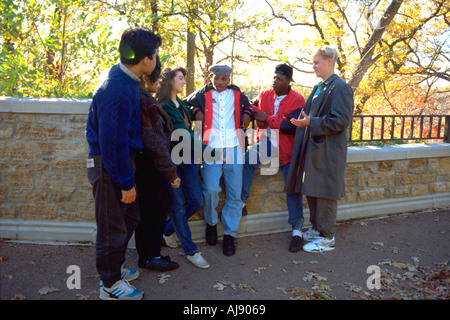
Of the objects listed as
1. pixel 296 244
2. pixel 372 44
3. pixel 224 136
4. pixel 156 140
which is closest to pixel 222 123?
pixel 224 136

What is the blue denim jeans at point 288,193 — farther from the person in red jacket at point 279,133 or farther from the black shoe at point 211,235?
the black shoe at point 211,235

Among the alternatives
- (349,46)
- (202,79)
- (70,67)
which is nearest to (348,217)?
(70,67)

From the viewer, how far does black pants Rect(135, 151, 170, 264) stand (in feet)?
11.0

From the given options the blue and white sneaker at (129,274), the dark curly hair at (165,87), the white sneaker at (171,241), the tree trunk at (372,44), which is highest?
the tree trunk at (372,44)

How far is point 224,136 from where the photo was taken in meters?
4.23

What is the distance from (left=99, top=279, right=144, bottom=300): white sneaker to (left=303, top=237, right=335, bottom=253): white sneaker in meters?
1.98

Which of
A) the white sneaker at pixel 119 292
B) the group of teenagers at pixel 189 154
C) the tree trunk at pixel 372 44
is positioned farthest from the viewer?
the tree trunk at pixel 372 44

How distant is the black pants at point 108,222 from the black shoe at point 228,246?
135 cm

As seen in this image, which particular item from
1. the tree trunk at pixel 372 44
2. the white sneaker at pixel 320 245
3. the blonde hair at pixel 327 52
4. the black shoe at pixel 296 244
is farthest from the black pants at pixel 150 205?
the tree trunk at pixel 372 44

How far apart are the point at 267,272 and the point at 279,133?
60.5 inches

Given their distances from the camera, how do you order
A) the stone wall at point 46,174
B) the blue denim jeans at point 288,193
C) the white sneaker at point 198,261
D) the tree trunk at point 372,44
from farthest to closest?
the tree trunk at point 372,44 < the blue denim jeans at point 288,193 < the stone wall at point 46,174 < the white sneaker at point 198,261

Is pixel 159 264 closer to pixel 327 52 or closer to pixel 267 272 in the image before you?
pixel 267 272

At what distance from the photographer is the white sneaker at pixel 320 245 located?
14.1 feet
